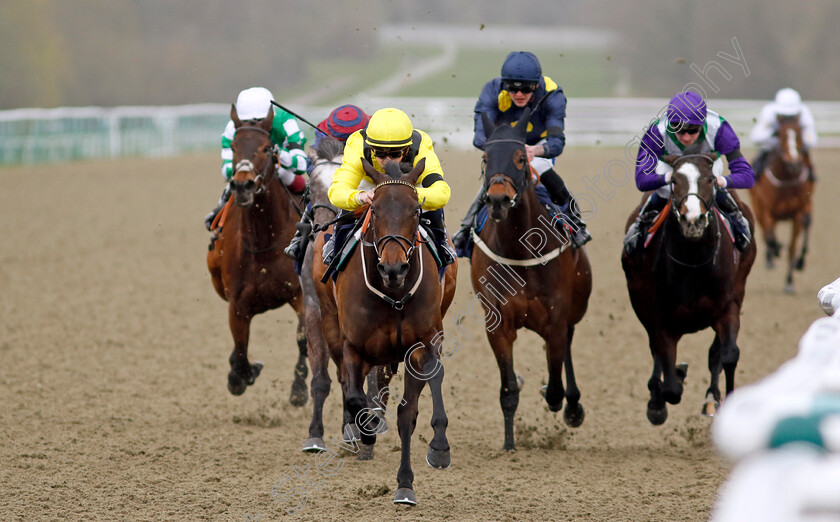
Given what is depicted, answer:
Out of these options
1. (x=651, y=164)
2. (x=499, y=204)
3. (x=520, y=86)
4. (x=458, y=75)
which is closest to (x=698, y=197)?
(x=651, y=164)

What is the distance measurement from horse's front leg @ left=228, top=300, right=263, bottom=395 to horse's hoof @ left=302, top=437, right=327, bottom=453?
1226 millimetres

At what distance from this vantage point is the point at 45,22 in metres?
Answer: 36.1

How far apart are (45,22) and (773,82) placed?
26.9m

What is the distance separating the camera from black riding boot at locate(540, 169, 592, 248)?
21.1 ft

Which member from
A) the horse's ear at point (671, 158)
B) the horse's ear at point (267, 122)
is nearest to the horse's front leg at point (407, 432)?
the horse's ear at point (671, 158)

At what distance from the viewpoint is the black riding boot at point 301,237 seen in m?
6.46

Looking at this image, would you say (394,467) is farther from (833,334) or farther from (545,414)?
(833,334)

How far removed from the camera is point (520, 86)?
20.5 ft

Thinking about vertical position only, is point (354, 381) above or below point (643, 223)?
below

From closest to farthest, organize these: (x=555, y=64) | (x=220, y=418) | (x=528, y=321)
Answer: (x=528, y=321) → (x=220, y=418) → (x=555, y=64)

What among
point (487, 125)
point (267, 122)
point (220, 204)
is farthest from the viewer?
point (220, 204)

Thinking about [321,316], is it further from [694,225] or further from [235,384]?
[694,225]

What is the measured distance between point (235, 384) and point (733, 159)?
3672 mm

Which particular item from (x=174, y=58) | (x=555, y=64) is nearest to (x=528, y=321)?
(x=174, y=58)
